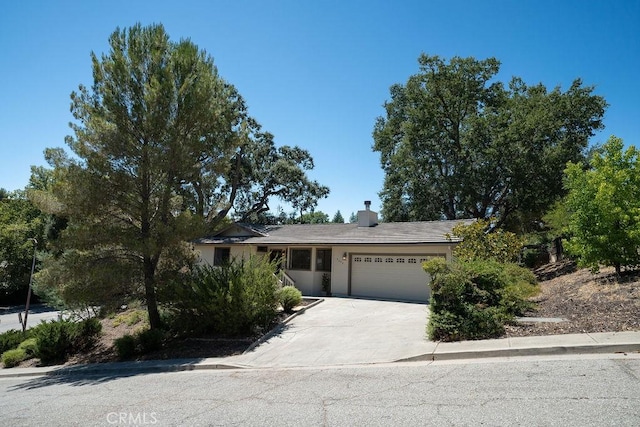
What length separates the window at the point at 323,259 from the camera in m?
20.2

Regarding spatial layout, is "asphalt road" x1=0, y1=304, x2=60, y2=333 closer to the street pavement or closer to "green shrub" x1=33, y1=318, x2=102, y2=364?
"green shrub" x1=33, y1=318, x2=102, y2=364

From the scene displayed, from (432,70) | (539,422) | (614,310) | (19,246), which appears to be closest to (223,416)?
(539,422)

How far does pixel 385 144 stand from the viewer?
34.1m

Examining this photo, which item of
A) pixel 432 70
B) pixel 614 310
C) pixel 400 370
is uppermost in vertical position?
pixel 432 70

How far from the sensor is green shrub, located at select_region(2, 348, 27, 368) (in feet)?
41.2

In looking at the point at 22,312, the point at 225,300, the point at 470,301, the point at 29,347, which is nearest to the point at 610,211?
the point at 470,301

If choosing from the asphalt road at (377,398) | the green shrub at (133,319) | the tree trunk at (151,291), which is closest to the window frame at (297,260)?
the green shrub at (133,319)

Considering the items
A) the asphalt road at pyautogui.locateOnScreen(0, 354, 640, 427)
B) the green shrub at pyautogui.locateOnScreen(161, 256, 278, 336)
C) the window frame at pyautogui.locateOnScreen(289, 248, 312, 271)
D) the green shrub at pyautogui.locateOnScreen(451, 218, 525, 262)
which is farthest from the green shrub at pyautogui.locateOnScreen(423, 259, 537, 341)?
the window frame at pyautogui.locateOnScreen(289, 248, 312, 271)

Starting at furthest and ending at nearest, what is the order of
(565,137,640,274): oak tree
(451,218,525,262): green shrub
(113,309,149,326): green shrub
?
(113,309,149,326): green shrub, (451,218,525,262): green shrub, (565,137,640,274): oak tree

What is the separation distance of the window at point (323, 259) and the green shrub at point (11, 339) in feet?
40.4

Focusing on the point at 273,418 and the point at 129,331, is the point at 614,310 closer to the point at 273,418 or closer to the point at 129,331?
the point at 273,418

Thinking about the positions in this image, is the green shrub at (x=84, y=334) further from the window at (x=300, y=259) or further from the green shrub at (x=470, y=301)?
the green shrub at (x=470, y=301)

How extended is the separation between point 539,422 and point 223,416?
12.7 feet

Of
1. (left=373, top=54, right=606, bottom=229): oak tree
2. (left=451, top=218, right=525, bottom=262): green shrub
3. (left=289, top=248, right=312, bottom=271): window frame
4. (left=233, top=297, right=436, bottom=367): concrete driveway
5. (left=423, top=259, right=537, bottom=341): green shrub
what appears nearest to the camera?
(left=423, top=259, right=537, bottom=341): green shrub
